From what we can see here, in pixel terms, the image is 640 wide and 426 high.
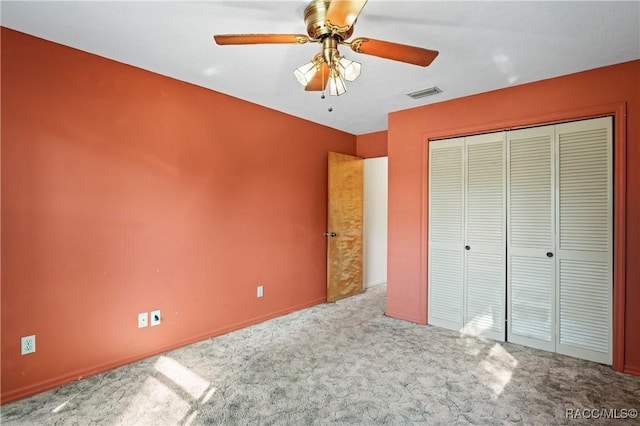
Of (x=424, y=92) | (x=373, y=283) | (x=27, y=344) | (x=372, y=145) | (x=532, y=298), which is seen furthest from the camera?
(x=373, y=283)

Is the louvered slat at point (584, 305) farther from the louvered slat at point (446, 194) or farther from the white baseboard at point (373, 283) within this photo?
the white baseboard at point (373, 283)

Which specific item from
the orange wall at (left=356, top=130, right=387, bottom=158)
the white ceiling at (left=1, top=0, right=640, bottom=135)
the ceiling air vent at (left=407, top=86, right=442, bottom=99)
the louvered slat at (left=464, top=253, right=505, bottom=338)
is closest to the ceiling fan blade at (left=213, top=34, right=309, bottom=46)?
the white ceiling at (left=1, top=0, right=640, bottom=135)

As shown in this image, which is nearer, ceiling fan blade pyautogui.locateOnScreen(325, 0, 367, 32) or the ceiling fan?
ceiling fan blade pyautogui.locateOnScreen(325, 0, 367, 32)

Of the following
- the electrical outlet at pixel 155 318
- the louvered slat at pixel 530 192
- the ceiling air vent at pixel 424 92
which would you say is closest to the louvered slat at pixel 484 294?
the louvered slat at pixel 530 192

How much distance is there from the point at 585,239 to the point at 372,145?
2868 mm

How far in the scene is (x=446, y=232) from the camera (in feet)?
11.3

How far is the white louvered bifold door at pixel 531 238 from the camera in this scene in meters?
2.84

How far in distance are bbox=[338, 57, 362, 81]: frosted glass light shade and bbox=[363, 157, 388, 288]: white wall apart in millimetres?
3561

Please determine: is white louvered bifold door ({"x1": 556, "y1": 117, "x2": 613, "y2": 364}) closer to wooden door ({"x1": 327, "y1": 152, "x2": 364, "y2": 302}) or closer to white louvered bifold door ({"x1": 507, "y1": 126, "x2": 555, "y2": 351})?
white louvered bifold door ({"x1": 507, "y1": 126, "x2": 555, "y2": 351})

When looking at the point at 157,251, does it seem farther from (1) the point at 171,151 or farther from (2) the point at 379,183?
(2) the point at 379,183

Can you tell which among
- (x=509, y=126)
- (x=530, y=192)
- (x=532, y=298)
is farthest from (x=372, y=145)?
(x=532, y=298)

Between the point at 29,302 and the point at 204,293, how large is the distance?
127 cm

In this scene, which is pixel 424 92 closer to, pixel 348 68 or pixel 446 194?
pixel 446 194

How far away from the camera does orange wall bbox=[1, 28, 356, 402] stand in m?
2.12
